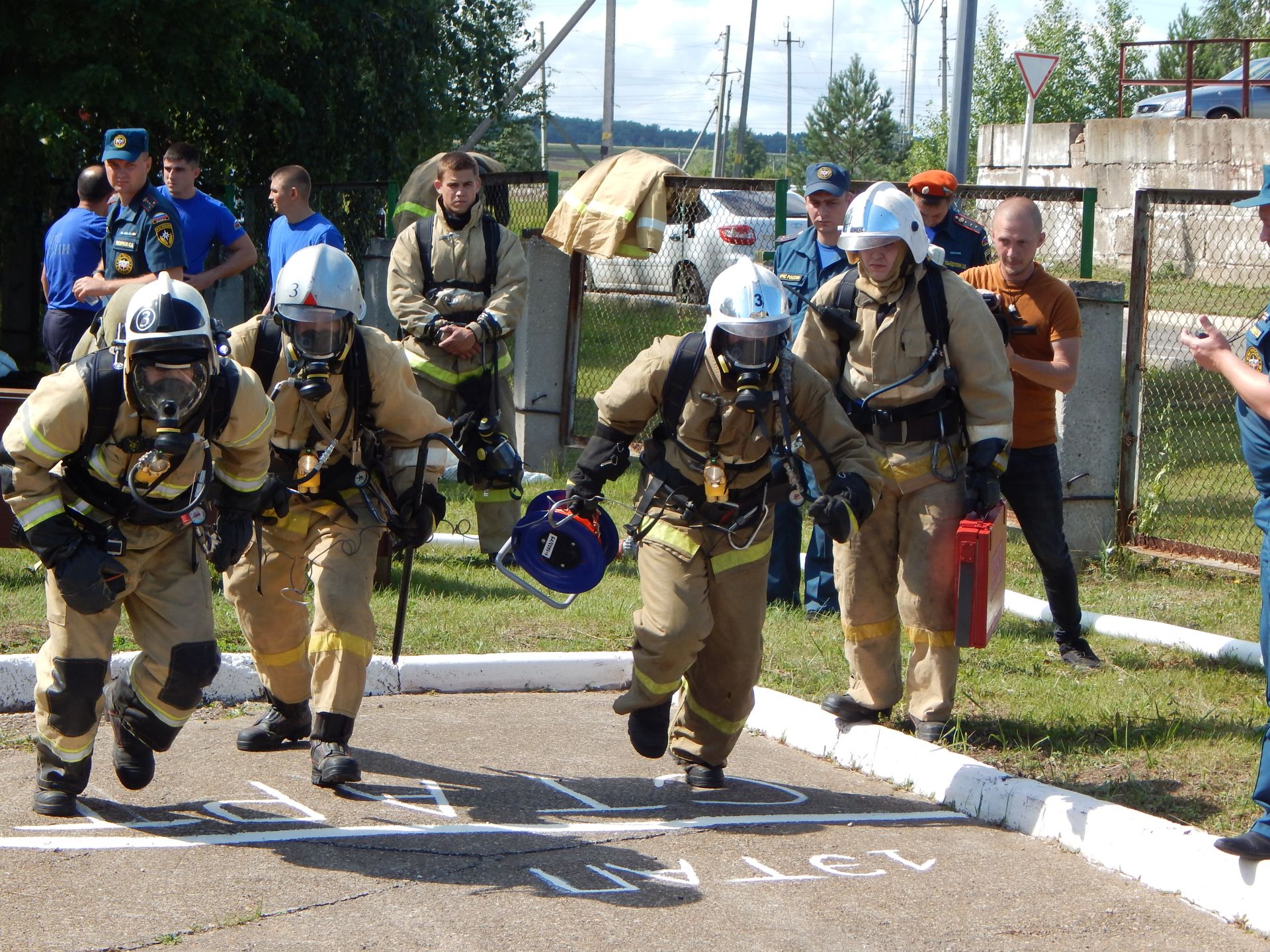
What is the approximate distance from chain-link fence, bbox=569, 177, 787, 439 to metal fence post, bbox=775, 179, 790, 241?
1.36 metres

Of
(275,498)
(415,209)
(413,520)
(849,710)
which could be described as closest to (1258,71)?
(415,209)

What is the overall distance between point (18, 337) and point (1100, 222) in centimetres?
1496

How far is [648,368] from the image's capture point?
510cm

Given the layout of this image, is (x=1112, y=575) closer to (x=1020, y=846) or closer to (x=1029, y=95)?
(x=1020, y=846)

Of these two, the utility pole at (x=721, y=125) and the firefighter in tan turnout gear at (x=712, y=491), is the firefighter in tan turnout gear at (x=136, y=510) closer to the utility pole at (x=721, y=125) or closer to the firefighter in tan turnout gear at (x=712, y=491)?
the firefighter in tan turnout gear at (x=712, y=491)

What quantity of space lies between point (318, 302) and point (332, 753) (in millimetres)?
1531

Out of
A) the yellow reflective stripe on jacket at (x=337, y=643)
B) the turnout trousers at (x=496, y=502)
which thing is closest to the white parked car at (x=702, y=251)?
the turnout trousers at (x=496, y=502)

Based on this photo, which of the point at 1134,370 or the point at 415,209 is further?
the point at 415,209

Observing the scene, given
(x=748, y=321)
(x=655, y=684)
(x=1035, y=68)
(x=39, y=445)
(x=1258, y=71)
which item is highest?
(x=1258, y=71)

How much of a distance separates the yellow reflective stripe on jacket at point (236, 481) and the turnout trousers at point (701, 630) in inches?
53.5

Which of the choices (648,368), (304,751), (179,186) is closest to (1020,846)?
(648,368)

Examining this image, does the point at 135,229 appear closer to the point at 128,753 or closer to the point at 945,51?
the point at 128,753

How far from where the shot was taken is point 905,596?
18.5ft

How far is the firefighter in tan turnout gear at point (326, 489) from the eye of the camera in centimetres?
497
